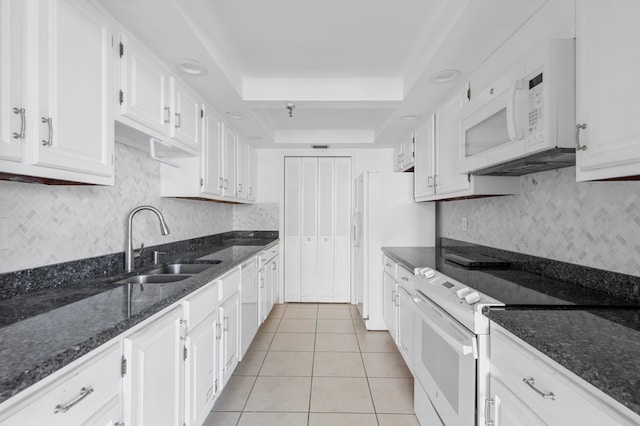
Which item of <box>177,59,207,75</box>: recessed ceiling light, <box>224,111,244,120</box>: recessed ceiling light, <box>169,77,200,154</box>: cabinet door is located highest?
<box>224,111,244,120</box>: recessed ceiling light

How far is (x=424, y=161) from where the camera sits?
9.73 feet

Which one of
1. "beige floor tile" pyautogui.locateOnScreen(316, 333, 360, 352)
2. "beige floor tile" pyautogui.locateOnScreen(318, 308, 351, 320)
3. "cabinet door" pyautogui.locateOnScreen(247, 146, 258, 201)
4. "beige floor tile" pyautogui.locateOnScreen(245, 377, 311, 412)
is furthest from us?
"cabinet door" pyautogui.locateOnScreen(247, 146, 258, 201)

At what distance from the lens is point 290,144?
4367 millimetres

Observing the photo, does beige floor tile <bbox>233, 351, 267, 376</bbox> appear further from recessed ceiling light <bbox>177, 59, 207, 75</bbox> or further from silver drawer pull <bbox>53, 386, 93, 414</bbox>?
recessed ceiling light <bbox>177, 59, 207, 75</bbox>

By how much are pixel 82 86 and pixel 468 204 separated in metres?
2.80

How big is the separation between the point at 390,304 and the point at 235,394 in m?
1.53

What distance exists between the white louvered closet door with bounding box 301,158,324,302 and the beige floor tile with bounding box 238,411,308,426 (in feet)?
8.50

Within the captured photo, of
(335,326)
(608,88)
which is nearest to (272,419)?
(335,326)

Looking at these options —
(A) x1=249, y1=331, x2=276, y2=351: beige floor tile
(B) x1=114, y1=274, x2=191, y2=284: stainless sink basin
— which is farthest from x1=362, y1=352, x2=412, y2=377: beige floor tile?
(B) x1=114, y1=274, x2=191, y2=284: stainless sink basin

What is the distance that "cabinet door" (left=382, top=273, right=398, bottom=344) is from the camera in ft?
9.20

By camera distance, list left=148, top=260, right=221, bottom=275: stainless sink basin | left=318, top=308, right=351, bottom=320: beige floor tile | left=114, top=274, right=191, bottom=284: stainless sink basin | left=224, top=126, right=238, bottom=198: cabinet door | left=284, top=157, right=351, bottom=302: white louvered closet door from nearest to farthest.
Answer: left=114, top=274, right=191, bottom=284: stainless sink basin < left=148, top=260, right=221, bottom=275: stainless sink basin < left=224, top=126, right=238, bottom=198: cabinet door < left=318, top=308, right=351, bottom=320: beige floor tile < left=284, top=157, right=351, bottom=302: white louvered closet door

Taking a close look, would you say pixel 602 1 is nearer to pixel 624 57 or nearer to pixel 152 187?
pixel 624 57

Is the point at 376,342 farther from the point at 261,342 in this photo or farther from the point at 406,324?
the point at 261,342

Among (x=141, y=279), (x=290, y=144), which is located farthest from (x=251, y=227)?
(x=141, y=279)
